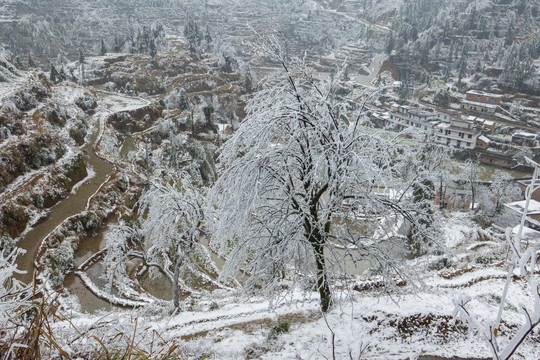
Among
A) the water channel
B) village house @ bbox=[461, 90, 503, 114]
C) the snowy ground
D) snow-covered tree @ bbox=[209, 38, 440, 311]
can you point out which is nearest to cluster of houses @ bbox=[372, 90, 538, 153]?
village house @ bbox=[461, 90, 503, 114]

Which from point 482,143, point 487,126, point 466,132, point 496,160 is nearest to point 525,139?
point 487,126

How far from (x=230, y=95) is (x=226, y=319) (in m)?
57.9

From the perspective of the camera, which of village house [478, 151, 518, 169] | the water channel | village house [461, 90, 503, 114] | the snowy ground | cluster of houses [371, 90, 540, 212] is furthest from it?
village house [461, 90, 503, 114]

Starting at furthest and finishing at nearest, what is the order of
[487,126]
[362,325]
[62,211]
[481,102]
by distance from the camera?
[481,102]
[487,126]
[62,211]
[362,325]

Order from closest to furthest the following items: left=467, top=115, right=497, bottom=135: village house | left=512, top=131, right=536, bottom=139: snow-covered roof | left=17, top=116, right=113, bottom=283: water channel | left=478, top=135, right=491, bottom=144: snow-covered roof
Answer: left=17, top=116, right=113, bottom=283: water channel < left=478, top=135, right=491, bottom=144: snow-covered roof < left=512, top=131, right=536, bottom=139: snow-covered roof < left=467, top=115, right=497, bottom=135: village house

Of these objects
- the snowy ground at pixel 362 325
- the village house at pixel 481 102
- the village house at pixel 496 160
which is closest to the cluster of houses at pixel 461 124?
the village house at pixel 481 102

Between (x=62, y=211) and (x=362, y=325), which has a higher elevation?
(x=362, y=325)

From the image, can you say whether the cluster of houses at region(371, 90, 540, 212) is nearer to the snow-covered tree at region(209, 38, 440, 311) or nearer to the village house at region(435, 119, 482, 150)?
the village house at region(435, 119, 482, 150)

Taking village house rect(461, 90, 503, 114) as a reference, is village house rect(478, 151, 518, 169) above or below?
below

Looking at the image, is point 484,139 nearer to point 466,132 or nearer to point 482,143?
point 482,143

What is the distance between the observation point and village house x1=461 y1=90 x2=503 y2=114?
76.6 m

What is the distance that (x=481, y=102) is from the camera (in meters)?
78.5

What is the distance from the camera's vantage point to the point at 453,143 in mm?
62031

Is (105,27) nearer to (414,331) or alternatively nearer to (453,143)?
(453,143)
